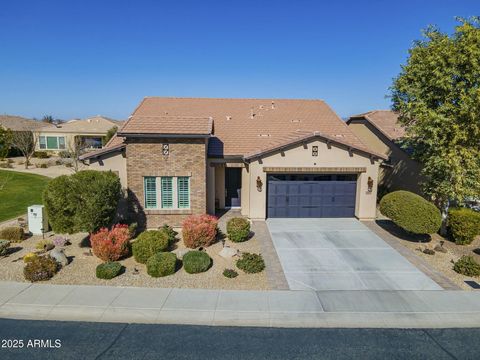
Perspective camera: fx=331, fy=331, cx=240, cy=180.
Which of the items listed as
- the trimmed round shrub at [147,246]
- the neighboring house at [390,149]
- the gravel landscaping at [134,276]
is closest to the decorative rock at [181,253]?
the gravel landscaping at [134,276]

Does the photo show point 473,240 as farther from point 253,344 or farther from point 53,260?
point 53,260

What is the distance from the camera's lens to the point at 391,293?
11.1 metres

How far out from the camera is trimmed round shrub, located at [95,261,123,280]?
11.8 metres

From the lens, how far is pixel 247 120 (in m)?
23.2

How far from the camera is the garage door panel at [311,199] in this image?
19.3 metres

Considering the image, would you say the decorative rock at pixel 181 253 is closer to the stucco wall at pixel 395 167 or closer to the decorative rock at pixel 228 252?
the decorative rock at pixel 228 252

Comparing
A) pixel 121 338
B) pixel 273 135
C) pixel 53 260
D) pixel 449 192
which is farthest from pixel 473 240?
pixel 53 260

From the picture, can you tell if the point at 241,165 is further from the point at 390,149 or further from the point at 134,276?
the point at 390,149

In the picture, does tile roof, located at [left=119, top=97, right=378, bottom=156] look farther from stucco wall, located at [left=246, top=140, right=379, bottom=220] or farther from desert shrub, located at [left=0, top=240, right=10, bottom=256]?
desert shrub, located at [left=0, top=240, right=10, bottom=256]

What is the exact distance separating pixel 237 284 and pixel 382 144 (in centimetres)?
1754

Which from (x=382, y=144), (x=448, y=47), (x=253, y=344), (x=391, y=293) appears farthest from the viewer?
(x=382, y=144)

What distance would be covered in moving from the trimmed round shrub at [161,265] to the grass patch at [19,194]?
12.3 meters

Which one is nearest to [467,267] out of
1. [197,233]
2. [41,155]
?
[197,233]

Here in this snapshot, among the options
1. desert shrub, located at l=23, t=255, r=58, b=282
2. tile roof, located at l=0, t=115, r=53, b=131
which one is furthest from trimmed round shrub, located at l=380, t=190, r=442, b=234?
tile roof, located at l=0, t=115, r=53, b=131
